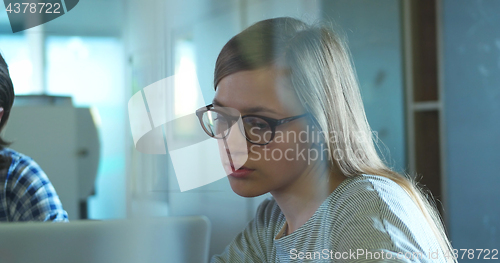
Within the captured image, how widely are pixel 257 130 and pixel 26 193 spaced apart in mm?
271

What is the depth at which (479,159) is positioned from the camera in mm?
1060

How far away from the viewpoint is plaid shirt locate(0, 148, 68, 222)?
1.37ft

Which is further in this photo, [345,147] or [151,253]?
[345,147]

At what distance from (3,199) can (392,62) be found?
72 cm

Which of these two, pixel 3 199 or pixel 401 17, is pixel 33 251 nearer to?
pixel 3 199

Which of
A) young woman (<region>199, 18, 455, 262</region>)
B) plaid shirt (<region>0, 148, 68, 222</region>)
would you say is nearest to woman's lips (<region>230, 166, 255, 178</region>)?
young woman (<region>199, 18, 455, 262</region>)

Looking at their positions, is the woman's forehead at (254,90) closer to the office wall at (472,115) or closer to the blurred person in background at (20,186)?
the blurred person in background at (20,186)

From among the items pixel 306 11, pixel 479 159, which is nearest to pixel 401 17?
pixel 306 11

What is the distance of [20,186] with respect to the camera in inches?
16.7

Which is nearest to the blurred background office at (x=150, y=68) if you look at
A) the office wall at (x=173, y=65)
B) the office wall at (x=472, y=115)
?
the office wall at (x=173, y=65)

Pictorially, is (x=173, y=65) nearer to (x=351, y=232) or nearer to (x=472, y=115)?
(x=351, y=232)

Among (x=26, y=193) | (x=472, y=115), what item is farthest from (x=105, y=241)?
(x=472, y=115)

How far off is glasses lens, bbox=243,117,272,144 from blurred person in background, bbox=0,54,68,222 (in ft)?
0.74

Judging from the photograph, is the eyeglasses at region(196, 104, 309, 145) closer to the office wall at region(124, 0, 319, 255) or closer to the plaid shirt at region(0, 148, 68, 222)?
the office wall at region(124, 0, 319, 255)
